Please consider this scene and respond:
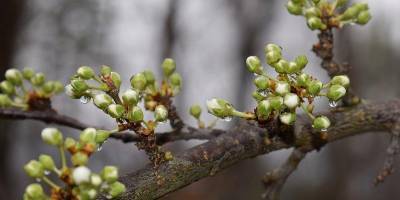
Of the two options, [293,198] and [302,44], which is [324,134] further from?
[293,198]

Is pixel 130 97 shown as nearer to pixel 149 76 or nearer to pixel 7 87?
pixel 149 76

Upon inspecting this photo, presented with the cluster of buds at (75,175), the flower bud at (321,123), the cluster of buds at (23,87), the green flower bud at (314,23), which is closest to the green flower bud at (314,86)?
the flower bud at (321,123)

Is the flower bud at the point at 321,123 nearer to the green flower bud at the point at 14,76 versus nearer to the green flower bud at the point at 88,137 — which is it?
the green flower bud at the point at 88,137

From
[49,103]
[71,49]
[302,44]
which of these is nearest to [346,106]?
[49,103]

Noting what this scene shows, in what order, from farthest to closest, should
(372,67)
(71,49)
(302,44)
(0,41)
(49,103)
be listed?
(372,67) → (302,44) → (71,49) → (0,41) → (49,103)

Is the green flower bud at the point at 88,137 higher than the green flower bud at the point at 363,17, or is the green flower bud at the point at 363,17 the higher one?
the green flower bud at the point at 363,17

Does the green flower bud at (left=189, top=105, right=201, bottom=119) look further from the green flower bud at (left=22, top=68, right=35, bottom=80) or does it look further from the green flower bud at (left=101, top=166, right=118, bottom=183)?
the green flower bud at (left=101, top=166, right=118, bottom=183)
